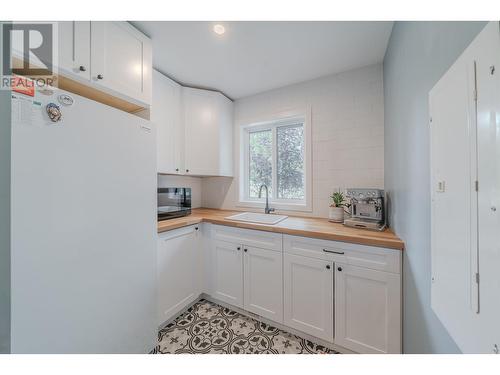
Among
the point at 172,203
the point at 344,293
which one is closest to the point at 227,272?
the point at 172,203

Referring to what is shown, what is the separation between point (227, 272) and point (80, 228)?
1168 mm

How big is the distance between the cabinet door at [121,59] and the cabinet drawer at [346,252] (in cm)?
154

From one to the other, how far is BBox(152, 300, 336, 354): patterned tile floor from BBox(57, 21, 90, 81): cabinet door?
1780 mm

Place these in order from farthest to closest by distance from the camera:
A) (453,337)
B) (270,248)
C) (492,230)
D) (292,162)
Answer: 1. (292,162)
2. (270,248)
3. (453,337)
4. (492,230)

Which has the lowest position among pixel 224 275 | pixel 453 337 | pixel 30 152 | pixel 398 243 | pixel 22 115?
pixel 224 275

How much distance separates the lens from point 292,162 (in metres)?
2.19

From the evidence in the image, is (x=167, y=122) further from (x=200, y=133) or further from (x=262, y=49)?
(x=262, y=49)

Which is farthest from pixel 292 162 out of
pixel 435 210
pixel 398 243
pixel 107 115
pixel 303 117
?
pixel 107 115

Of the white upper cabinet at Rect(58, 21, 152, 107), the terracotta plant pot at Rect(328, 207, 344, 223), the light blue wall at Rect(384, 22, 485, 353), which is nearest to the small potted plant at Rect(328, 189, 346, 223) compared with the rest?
the terracotta plant pot at Rect(328, 207, 344, 223)

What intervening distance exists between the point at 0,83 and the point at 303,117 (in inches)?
81.3

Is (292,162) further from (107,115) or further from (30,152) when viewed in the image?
(30,152)

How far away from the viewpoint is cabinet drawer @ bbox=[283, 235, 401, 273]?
1.12 meters

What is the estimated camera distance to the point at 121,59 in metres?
1.23

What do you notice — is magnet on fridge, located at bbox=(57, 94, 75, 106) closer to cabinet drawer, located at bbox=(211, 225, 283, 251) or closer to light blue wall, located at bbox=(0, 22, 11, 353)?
light blue wall, located at bbox=(0, 22, 11, 353)
